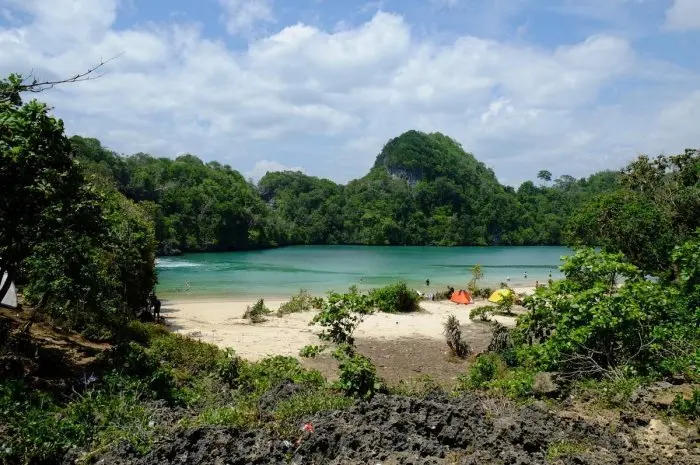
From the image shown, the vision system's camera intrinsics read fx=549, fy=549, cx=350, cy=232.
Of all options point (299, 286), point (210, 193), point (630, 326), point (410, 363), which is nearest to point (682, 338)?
point (630, 326)

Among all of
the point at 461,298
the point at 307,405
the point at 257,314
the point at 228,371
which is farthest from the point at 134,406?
the point at 461,298

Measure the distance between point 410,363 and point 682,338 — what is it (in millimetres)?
7377

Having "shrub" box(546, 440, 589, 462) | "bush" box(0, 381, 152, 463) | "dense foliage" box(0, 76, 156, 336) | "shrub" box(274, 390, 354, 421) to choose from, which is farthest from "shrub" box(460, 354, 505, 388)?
"dense foliage" box(0, 76, 156, 336)

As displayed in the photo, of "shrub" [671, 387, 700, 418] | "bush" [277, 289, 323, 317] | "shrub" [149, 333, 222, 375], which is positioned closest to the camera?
"shrub" [671, 387, 700, 418]

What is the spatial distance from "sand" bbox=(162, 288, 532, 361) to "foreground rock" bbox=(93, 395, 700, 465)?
8.29 m

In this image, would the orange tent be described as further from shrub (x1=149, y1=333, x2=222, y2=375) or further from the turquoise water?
shrub (x1=149, y1=333, x2=222, y2=375)

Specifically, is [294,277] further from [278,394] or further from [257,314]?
[278,394]

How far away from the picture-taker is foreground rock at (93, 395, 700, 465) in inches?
195

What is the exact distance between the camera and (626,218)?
19.4 metres

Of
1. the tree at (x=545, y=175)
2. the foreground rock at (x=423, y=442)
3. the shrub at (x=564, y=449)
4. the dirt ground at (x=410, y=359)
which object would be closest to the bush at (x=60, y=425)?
the foreground rock at (x=423, y=442)

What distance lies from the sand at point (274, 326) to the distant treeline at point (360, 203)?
1922 inches

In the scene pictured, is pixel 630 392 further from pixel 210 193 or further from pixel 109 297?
pixel 210 193

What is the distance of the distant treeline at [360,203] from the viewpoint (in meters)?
81.1

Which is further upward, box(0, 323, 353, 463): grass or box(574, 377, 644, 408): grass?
box(0, 323, 353, 463): grass
